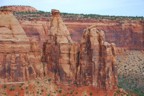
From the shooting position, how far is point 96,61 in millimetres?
90938

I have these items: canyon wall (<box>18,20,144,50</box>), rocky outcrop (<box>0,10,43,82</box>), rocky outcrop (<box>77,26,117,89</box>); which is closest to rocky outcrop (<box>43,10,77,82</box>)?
rocky outcrop (<box>77,26,117,89</box>)

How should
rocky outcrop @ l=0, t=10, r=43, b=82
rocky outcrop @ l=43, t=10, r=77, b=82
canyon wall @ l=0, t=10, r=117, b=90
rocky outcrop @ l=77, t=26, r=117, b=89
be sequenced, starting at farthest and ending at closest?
rocky outcrop @ l=43, t=10, r=77, b=82, rocky outcrop @ l=77, t=26, r=117, b=89, canyon wall @ l=0, t=10, r=117, b=90, rocky outcrop @ l=0, t=10, r=43, b=82

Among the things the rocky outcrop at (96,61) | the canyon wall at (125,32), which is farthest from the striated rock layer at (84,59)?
the canyon wall at (125,32)

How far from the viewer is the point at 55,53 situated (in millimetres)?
91562

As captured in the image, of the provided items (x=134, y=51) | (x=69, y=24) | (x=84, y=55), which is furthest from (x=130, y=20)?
(x=84, y=55)

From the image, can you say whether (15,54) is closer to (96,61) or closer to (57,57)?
(57,57)

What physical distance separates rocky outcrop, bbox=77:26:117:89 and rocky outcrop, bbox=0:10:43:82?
6703 millimetres

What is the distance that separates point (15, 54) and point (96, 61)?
485 inches

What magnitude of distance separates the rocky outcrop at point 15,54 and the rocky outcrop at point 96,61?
670cm

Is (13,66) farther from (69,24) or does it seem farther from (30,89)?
(69,24)

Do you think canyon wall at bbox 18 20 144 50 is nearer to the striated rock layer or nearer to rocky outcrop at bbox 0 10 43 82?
the striated rock layer

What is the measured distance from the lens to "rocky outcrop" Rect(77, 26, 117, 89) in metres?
90.8

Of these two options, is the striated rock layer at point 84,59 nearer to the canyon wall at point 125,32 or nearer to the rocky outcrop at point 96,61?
the rocky outcrop at point 96,61

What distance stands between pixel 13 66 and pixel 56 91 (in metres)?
7.59
